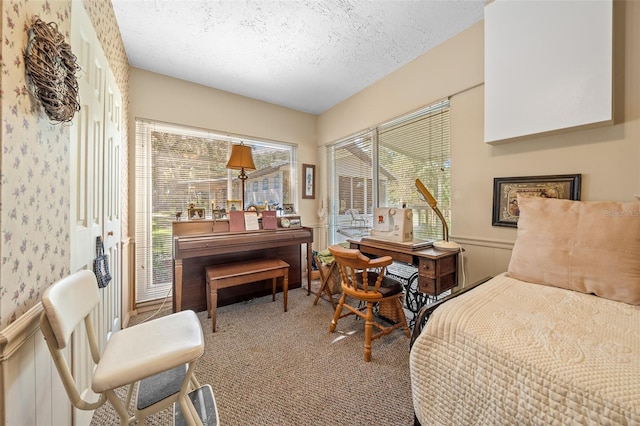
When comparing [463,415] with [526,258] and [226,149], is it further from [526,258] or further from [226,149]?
[226,149]

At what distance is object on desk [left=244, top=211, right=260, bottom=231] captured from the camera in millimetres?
2834

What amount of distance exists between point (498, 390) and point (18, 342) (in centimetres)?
154

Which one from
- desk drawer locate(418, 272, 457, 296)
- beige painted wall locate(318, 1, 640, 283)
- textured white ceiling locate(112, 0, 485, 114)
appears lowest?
desk drawer locate(418, 272, 457, 296)

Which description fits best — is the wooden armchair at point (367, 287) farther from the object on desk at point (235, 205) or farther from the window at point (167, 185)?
the window at point (167, 185)

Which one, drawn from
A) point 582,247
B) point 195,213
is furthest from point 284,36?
point 582,247

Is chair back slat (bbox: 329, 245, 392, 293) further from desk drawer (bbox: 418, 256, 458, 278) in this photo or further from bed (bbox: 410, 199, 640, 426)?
bed (bbox: 410, 199, 640, 426)

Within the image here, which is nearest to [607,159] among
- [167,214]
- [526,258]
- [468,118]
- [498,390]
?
[526,258]

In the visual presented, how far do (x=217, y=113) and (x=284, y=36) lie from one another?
140cm

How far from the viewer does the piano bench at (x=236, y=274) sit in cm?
223

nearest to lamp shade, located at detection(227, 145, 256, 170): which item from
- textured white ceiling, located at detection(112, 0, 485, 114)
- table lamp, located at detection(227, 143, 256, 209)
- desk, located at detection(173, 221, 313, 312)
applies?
table lamp, located at detection(227, 143, 256, 209)

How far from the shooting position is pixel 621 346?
31.3 inches

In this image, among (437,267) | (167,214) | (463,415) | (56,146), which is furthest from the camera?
(167,214)

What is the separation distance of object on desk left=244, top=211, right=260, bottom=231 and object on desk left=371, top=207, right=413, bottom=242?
55.0 inches

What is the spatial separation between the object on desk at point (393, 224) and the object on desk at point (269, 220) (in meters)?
1.24
